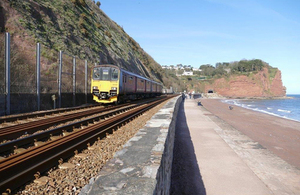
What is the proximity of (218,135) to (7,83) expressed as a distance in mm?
10919

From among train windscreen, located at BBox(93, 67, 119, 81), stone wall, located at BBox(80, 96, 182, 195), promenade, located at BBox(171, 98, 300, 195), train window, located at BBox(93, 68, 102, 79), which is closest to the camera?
stone wall, located at BBox(80, 96, 182, 195)

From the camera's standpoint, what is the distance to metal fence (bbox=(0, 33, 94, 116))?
11023mm

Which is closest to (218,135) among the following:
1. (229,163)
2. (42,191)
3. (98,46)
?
(229,163)

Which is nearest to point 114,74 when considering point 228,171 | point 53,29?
point 53,29

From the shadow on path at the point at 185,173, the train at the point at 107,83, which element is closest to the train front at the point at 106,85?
the train at the point at 107,83

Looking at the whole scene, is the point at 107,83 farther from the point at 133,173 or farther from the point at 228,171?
the point at 133,173

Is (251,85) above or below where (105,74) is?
above

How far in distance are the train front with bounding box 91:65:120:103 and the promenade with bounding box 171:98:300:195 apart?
27.7 ft

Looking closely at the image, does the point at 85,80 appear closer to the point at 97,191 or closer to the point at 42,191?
the point at 42,191

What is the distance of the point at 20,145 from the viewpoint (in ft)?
18.5

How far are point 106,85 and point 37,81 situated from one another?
5426mm

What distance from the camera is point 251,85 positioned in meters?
122

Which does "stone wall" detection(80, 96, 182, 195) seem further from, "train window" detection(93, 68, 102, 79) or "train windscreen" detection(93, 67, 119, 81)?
"train window" detection(93, 68, 102, 79)

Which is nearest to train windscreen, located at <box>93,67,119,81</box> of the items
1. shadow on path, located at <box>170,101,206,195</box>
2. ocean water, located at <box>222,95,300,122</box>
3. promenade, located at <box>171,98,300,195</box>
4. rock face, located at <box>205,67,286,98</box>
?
promenade, located at <box>171,98,300,195</box>
